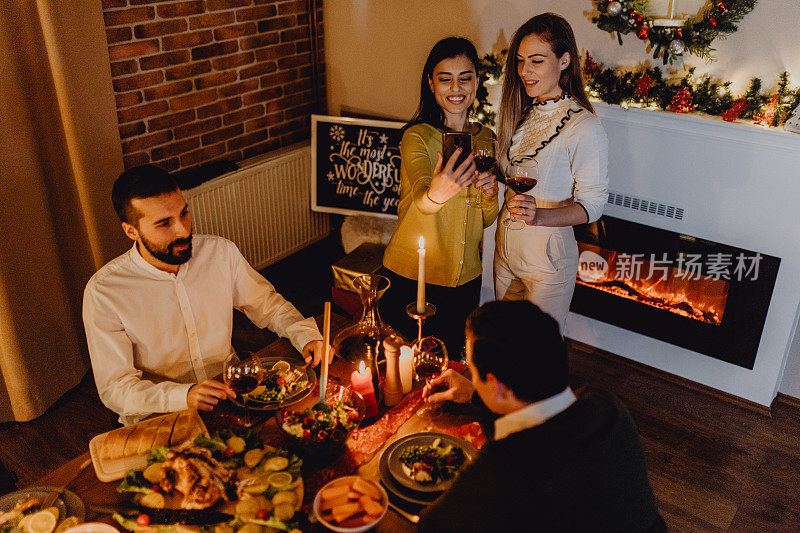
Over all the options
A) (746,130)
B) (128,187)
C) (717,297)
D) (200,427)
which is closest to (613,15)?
(746,130)

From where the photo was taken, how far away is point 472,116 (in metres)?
3.36

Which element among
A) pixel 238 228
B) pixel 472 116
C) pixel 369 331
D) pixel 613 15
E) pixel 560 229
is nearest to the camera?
pixel 369 331

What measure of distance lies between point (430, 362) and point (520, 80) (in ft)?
3.80

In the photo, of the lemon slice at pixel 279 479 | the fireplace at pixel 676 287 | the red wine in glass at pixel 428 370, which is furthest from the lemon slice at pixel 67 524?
the fireplace at pixel 676 287

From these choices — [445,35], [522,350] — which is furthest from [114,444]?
[445,35]

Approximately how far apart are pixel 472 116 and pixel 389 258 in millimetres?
1331

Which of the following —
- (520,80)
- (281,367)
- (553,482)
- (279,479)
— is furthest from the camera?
(520,80)

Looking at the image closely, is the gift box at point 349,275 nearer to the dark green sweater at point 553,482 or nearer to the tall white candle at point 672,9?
the tall white candle at point 672,9

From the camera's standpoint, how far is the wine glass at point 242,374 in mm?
1508

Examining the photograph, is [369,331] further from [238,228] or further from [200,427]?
[238,228]

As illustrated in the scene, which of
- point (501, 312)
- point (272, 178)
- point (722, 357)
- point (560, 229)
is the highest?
point (501, 312)

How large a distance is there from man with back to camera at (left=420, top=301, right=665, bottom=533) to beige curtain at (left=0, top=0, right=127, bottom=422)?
7.22ft

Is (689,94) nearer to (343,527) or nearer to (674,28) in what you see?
(674,28)

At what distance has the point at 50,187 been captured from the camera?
281 cm
